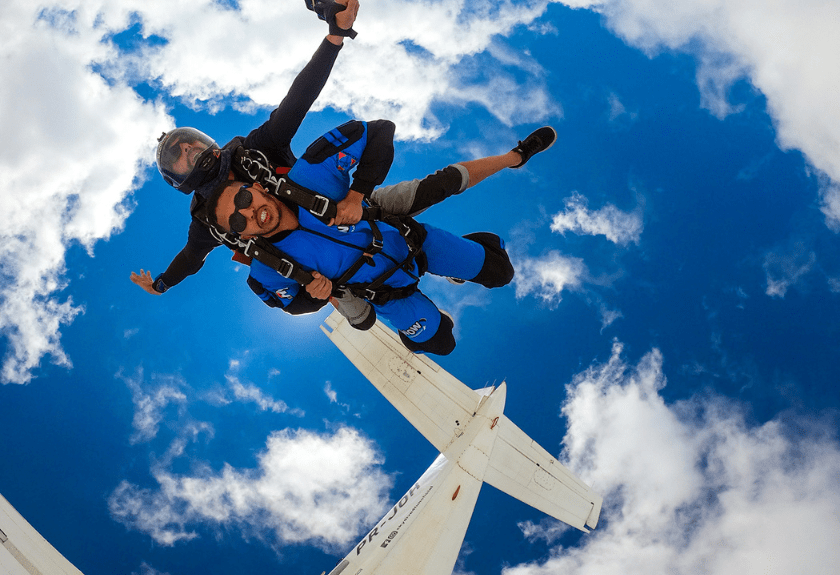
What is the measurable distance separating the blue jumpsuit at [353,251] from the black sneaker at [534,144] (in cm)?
85

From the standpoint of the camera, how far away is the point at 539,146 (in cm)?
341

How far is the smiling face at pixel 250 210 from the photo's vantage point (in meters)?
2.32

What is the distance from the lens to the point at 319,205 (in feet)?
7.60

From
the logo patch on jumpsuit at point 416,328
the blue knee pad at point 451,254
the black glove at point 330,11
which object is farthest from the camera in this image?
the logo patch on jumpsuit at point 416,328

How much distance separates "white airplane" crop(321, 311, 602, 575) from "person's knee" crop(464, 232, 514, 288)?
7.92 feet

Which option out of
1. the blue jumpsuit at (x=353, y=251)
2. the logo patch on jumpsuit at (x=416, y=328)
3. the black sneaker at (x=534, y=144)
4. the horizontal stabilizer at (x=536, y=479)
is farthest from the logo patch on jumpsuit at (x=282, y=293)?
the horizontal stabilizer at (x=536, y=479)

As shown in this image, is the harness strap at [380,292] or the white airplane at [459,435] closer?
the harness strap at [380,292]

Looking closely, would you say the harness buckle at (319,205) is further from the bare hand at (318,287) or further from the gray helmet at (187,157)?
the gray helmet at (187,157)

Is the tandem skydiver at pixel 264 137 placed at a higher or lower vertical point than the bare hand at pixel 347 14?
lower

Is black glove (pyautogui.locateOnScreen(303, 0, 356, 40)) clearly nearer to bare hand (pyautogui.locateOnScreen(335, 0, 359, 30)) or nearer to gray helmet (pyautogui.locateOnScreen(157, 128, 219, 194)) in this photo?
bare hand (pyautogui.locateOnScreen(335, 0, 359, 30))

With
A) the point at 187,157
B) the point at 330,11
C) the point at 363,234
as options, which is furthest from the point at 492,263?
the point at 187,157

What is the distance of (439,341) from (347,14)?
2686 millimetres

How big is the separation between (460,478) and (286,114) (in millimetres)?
4489

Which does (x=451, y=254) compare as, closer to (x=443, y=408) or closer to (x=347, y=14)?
(x=347, y=14)
